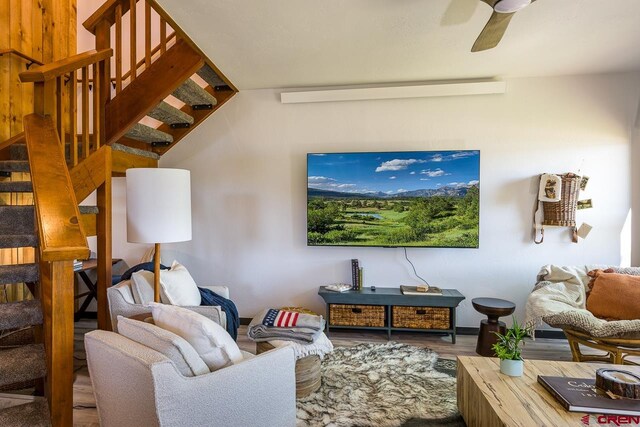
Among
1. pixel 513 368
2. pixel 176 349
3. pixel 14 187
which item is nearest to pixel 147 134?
pixel 14 187

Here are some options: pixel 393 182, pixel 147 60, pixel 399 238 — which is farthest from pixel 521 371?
pixel 147 60

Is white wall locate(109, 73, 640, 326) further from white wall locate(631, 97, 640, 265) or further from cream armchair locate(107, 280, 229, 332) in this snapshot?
cream armchair locate(107, 280, 229, 332)

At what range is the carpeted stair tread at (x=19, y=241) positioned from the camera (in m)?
1.78

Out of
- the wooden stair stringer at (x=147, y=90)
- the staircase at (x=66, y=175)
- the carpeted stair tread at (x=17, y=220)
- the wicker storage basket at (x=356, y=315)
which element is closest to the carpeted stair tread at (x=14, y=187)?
the staircase at (x=66, y=175)

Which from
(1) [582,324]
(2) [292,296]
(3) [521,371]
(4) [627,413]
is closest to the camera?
(4) [627,413]

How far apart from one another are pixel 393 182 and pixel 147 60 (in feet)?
7.96

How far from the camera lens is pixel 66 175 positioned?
5.82 ft

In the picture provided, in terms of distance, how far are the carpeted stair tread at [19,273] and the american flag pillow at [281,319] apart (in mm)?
1342

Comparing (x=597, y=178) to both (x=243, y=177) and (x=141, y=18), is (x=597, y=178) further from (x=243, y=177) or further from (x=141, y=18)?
(x=141, y=18)

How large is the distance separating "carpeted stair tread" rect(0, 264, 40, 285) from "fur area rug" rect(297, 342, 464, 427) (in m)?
1.68

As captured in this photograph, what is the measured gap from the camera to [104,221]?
245 cm

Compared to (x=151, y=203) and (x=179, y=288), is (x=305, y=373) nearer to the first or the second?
(x=179, y=288)

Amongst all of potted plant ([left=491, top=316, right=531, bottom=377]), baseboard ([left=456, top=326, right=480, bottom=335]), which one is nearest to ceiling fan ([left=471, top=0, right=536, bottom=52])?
potted plant ([left=491, top=316, right=531, bottom=377])

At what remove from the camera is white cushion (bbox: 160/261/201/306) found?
235cm
